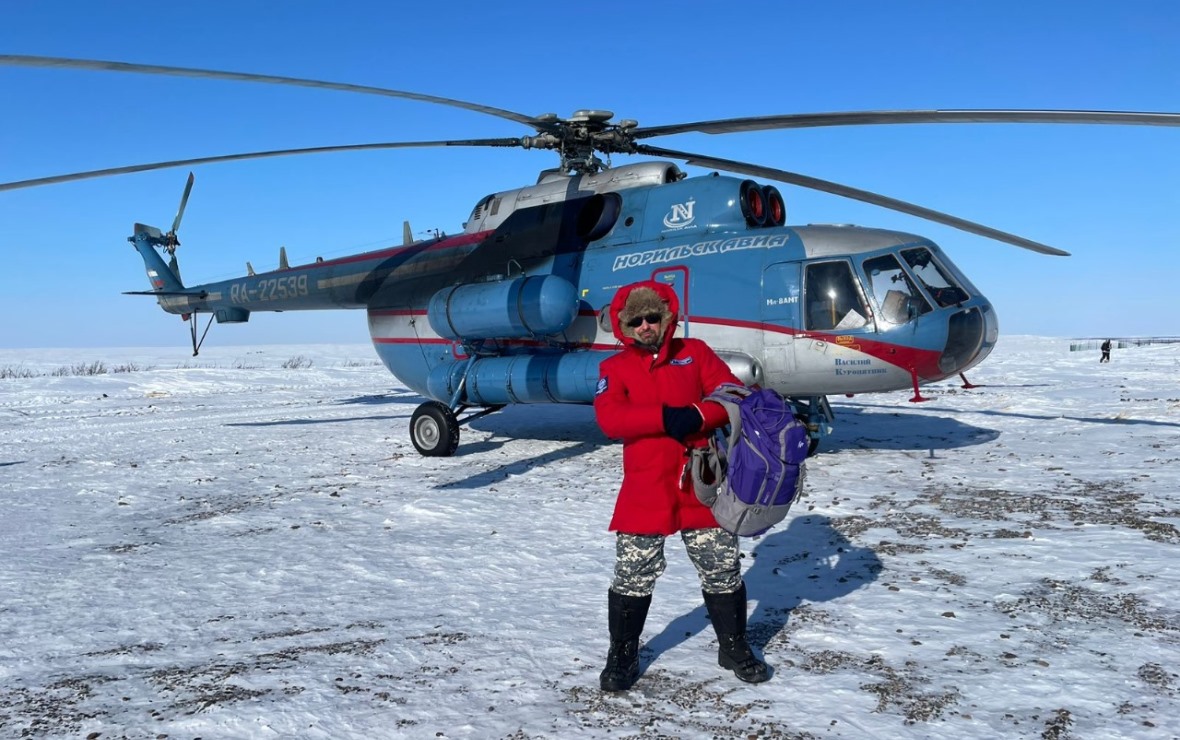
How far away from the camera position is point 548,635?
4320 mm

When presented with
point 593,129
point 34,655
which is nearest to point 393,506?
point 34,655

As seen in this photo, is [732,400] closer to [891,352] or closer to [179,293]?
[891,352]

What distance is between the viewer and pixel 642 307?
11.7 ft

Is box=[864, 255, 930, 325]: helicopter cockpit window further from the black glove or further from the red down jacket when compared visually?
the black glove

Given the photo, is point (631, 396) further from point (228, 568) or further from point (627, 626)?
point (228, 568)

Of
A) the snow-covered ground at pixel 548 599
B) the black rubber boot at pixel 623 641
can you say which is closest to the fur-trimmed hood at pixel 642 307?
the black rubber boot at pixel 623 641

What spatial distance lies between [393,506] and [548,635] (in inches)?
149

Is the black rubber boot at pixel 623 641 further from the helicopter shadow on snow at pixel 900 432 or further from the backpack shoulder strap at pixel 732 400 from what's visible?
the helicopter shadow on snow at pixel 900 432

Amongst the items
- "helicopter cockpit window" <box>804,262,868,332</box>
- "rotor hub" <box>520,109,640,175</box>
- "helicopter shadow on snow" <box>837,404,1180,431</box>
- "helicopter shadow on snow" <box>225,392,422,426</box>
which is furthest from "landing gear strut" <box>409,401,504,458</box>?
"helicopter shadow on snow" <box>837,404,1180,431</box>

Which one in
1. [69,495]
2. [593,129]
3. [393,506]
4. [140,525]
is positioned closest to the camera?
[140,525]

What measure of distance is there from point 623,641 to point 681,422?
1.06 m

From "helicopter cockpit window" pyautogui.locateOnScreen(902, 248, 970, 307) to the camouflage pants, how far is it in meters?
5.61

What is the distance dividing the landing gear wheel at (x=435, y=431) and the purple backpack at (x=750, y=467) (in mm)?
7150

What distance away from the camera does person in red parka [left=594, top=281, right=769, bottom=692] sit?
3.54 m
